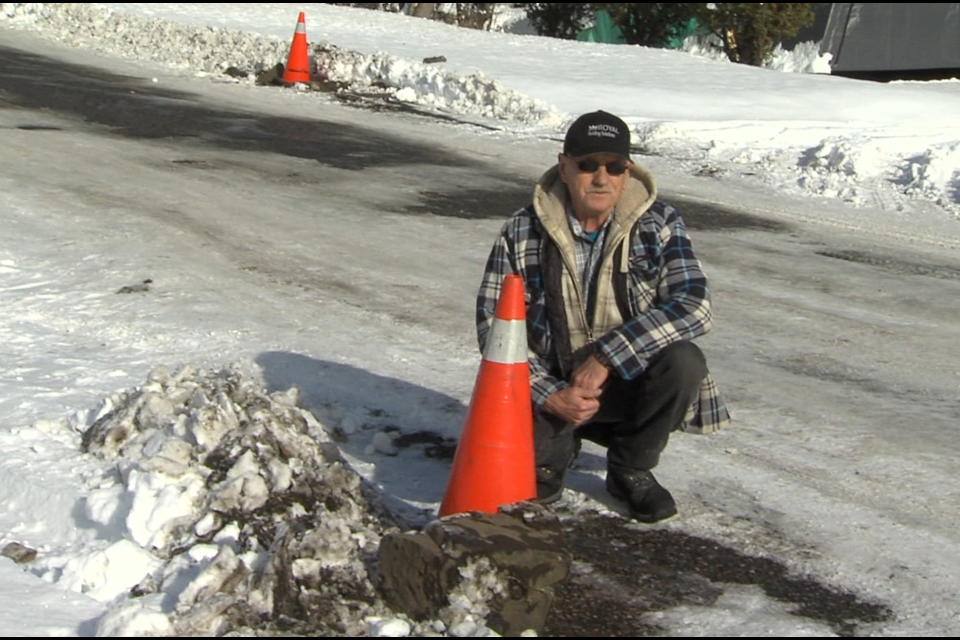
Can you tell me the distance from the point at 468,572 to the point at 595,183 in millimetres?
1330

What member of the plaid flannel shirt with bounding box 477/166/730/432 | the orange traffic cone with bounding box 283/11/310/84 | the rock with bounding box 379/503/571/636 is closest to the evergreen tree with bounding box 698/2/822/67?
the orange traffic cone with bounding box 283/11/310/84

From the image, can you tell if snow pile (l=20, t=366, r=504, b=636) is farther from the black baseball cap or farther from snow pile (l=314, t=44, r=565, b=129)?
snow pile (l=314, t=44, r=565, b=129)

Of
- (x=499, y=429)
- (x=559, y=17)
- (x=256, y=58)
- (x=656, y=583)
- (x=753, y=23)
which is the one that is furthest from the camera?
(x=559, y=17)

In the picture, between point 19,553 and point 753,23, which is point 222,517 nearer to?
point 19,553

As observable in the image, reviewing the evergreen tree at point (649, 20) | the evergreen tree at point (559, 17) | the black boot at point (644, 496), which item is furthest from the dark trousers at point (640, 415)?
the evergreen tree at point (559, 17)

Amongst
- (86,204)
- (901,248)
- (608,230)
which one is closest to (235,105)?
(86,204)

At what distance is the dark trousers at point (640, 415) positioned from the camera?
172 inches

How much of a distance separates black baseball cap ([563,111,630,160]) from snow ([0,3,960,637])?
1.16 m

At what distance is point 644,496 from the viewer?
14.6ft

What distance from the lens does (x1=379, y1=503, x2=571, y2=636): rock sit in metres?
3.62

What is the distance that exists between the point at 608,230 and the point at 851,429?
1.61 m

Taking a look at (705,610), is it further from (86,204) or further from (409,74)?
(409,74)

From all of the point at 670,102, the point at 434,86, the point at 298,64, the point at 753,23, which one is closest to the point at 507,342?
the point at 670,102

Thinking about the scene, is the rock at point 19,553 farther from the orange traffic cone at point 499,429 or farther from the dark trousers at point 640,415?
the dark trousers at point 640,415
